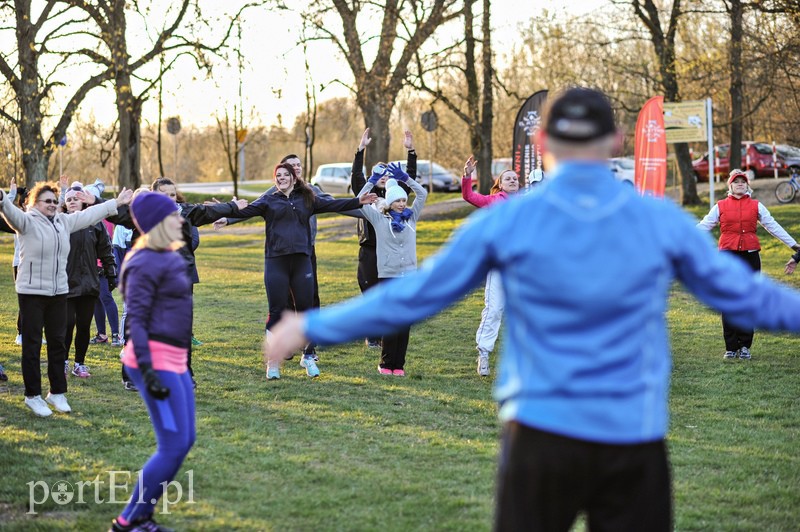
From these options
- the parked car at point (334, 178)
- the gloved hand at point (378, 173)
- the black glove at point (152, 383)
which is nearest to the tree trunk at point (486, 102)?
the parked car at point (334, 178)

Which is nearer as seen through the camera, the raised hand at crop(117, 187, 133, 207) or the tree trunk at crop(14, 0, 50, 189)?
the raised hand at crop(117, 187, 133, 207)

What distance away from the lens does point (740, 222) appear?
11242 mm

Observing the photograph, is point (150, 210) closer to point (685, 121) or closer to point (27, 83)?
point (685, 121)

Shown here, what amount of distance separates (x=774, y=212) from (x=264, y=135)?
3644cm

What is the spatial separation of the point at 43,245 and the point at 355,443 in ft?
10.3

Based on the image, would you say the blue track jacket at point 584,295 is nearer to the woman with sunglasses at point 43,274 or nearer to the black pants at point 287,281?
the woman with sunglasses at point 43,274

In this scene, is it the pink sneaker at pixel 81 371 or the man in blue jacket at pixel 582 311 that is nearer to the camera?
the man in blue jacket at pixel 582 311

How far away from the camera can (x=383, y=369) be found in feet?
Result: 34.5

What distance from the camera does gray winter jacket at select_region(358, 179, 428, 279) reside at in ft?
34.2

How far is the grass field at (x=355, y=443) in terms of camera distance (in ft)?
19.0

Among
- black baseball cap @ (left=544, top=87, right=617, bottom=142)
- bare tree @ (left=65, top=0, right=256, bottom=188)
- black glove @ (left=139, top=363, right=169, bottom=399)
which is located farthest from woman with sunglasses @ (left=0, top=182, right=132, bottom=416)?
bare tree @ (left=65, top=0, right=256, bottom=188)

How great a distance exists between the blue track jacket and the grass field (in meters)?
2.73

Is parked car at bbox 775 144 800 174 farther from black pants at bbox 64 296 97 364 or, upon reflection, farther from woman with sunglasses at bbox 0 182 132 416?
woman with sunglasses at bbox 0 182 132 416

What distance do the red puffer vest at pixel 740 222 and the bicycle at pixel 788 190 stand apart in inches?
811
